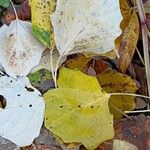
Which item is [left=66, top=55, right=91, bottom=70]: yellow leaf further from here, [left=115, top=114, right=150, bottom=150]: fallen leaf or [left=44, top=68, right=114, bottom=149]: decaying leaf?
[left=115, top=114, right=150, bottom=150]: fallen leaf

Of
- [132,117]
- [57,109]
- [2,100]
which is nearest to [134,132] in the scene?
[132,117]

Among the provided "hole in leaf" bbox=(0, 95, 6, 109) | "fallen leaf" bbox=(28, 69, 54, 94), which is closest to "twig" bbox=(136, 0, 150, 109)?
"fallen leaf" bbox=(28, 69, 54, 94)

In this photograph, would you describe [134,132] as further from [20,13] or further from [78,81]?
[20,13]

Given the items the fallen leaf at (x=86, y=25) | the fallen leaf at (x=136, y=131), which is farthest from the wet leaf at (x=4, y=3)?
the fallen leaf at (x=136, y=131)

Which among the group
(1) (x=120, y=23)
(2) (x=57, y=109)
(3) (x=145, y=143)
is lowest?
(3) (x=145, y=143)

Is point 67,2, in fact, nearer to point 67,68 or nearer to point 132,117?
point 67,68

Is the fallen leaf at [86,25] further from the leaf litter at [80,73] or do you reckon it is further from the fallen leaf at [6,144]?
the fallen leaf at [6,144]

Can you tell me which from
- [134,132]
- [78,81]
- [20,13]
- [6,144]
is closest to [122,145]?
[134,132]
